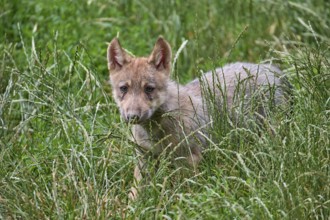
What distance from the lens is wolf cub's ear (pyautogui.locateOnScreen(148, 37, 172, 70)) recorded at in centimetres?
704

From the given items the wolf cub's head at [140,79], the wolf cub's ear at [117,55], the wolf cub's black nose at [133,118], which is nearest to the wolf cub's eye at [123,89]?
the wolf cub's head at [140,79]

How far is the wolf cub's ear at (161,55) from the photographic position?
7.04 meters

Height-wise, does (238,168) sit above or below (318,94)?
below

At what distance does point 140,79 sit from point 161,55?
282 mm

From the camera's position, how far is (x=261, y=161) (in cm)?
600

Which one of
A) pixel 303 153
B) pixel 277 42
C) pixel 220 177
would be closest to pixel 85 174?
pixel 220 177

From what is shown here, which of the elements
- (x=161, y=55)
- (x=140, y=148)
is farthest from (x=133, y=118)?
(x=161, y=55)

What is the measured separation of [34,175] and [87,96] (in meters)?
1.46

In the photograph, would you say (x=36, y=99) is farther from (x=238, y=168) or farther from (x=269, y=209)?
(x=269, y=209)

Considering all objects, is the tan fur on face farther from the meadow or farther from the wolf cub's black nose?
the meadow

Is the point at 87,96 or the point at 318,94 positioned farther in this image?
the point at 87,96

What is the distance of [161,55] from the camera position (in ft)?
23.2

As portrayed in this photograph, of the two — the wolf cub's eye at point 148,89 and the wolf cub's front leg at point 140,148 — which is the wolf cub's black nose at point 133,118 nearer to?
the wolf cub's front leg at point 140,148

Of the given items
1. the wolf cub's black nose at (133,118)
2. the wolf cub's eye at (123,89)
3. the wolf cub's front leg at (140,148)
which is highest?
A: the wolf cub's eye at (123,89)
